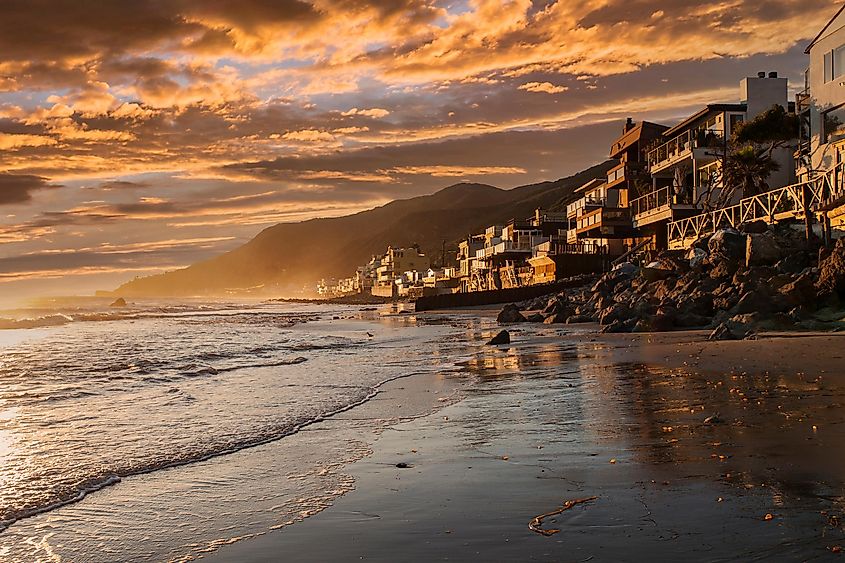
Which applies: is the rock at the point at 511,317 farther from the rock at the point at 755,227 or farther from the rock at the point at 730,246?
the rock at the point at 755,227

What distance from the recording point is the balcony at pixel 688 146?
174 feet

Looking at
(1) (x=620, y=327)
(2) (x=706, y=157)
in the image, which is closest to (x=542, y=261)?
(2) (x=706, y=157)

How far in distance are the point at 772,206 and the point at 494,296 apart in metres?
36.9

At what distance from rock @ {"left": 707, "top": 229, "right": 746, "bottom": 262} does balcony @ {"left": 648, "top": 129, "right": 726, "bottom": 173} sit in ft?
81.3

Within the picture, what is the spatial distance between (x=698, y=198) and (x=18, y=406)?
4704 cm

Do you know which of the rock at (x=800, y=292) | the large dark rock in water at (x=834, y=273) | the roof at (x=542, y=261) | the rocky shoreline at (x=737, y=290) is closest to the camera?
the rocky shoreline at (x=737, y=290)

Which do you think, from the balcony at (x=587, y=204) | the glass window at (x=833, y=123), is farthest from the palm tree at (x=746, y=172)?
the balcony at (x=587, y=204)

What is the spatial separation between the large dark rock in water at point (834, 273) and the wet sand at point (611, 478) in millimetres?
8744

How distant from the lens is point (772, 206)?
32469 mm

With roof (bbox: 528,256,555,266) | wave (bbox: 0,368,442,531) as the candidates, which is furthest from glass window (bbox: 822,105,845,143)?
roof (bbox: 528,256,555,266)

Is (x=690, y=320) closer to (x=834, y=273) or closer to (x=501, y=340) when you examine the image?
(x=834, y=273)

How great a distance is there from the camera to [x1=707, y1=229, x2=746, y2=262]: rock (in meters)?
28.8

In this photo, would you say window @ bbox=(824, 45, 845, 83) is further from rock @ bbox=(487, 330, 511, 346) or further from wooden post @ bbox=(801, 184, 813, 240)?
rock @ bbox=(487, 330, 511, 346)

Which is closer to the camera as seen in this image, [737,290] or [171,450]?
[171,450]
